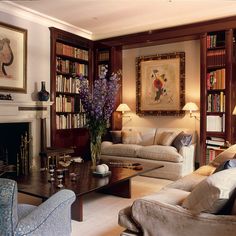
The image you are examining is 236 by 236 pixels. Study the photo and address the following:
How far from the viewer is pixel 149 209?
178 centimetres

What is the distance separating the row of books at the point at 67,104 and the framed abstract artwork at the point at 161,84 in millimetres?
1304

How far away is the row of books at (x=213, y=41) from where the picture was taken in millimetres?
4710

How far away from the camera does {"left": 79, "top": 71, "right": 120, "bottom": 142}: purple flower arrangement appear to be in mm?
3064

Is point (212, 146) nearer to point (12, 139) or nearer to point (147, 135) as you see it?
point (147, 135)

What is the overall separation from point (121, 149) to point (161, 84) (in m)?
1.62

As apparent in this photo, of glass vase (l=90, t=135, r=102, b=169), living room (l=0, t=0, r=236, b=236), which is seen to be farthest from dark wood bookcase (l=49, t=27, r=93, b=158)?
glass vase (l=90, t=135, r=102, b=169)

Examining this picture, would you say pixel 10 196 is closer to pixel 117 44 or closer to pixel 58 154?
pixel 58 154

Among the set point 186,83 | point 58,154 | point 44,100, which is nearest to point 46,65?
point 44,100

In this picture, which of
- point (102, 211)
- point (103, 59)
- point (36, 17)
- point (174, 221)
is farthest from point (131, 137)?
point (174, 221)

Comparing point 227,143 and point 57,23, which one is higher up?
point 57,23

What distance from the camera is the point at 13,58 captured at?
446cm

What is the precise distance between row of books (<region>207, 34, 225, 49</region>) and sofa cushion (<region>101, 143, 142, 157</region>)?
2144mm

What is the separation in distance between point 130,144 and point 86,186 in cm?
281

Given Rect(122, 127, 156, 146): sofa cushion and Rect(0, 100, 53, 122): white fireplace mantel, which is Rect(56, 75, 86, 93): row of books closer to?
Rect(0, 100, 53, 122): white fireplace mantel
